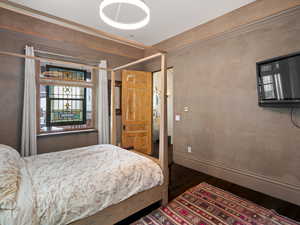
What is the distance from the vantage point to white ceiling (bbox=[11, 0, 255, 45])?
2.48 metres

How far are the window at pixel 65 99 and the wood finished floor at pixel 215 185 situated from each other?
2.20 meters

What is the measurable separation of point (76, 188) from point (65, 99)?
2412 mm

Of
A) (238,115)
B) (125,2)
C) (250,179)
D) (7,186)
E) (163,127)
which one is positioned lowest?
(250,179)

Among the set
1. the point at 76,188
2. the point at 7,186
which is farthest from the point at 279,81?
the point at 7,186

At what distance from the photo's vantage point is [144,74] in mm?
4223

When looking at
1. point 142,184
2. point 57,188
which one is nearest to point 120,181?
point 142,184

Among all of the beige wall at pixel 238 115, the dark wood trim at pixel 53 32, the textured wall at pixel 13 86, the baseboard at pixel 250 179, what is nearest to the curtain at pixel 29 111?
the textured wall at pixel 13 86

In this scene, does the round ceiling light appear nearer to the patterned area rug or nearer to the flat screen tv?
the flat screen tv

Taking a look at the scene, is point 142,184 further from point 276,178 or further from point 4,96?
point 4,96

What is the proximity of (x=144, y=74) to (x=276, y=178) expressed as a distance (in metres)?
3.39

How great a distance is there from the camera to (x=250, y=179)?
8.39 feet

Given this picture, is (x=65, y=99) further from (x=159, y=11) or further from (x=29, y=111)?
(x=159, y=11)

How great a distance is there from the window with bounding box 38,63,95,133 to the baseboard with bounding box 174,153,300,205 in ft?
8.23

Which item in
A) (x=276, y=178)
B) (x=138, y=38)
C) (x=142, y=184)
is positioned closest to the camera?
(x=142, y=184)
